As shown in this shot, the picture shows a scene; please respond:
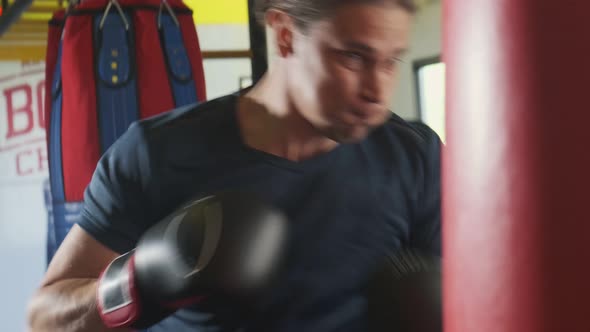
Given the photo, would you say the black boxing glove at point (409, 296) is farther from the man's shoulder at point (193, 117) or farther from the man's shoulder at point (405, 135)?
the man's shoulder at point (193, 117)

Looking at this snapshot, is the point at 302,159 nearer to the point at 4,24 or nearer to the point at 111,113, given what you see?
the point at 111,113

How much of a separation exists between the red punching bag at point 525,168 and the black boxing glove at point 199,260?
1.35ft

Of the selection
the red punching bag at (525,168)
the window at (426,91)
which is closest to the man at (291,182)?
the red punching bag at (525,168)

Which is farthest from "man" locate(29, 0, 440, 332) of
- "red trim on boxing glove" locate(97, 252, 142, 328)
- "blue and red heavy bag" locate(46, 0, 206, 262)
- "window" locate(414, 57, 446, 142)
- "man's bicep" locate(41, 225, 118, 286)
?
"window" locate(414, 57, 446, 142)

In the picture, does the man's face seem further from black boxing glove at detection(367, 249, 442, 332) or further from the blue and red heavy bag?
the blue and red heavy bag

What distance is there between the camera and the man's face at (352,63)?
840mm

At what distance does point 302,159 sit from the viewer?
1036 mm

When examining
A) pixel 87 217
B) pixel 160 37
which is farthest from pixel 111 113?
pixel 87 217

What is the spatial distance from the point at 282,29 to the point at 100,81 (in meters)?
0.82

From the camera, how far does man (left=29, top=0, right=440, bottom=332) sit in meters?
0.95

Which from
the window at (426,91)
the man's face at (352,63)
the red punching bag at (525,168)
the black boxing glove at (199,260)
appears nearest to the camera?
the red punching bag at (525,168)

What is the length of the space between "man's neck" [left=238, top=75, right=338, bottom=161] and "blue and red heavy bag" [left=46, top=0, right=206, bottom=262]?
28.9 inches

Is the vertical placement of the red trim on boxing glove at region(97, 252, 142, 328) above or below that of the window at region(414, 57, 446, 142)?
above

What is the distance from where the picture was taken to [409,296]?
2.89ft
